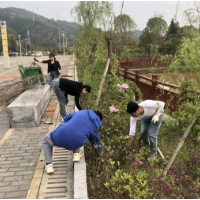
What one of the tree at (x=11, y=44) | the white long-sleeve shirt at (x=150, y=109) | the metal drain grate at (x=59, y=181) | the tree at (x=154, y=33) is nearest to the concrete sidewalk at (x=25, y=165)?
the metal drain grate at (x=59, y=181)

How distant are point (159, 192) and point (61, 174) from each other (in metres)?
1.49

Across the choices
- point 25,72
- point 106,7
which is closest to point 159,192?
point 25,72

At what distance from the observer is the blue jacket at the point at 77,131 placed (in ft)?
10.3

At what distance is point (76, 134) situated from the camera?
3150 millimetres

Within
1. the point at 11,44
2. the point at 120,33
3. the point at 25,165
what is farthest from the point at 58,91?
the point at 11,44

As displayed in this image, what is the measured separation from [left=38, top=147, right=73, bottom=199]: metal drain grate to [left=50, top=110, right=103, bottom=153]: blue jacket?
1.46ft

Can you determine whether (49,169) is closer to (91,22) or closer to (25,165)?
(25,165)

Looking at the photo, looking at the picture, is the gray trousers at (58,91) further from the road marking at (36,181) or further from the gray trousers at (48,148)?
the gray trousers at (48,148)

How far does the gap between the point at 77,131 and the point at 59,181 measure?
744 millimetres

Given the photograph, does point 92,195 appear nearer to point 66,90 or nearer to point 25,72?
point 66,90

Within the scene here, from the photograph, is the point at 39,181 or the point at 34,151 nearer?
the point at 39,181

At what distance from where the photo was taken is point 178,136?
4.95 m

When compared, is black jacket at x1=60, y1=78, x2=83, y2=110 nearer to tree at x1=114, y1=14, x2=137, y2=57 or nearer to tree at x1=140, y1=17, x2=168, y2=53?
tree at x1=114, y1=14, x2=137, y2=57

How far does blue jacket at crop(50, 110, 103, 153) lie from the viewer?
3.15 metres
